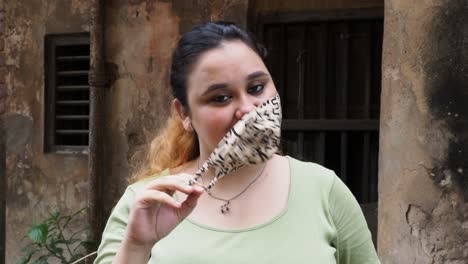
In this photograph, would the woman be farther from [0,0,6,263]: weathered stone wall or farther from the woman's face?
[0,0,6,263]: weathered stone wall

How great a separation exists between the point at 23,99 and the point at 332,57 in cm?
299

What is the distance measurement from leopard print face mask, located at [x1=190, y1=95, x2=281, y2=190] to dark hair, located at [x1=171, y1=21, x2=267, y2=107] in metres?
0.21

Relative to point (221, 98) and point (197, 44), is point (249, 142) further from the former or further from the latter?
point (197, 44)

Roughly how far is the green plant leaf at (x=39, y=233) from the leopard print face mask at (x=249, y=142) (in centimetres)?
448

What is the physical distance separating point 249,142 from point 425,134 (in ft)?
6.62

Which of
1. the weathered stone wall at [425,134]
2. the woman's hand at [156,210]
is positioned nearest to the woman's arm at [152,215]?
the woman's hand at [156,210]

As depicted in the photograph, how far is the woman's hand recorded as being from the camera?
56.1 inches

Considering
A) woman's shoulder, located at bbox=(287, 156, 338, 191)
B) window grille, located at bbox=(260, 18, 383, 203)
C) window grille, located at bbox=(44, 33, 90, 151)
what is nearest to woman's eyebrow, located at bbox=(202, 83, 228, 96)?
woman's shoulder, located at bbox=(287, 156, 338, 191)

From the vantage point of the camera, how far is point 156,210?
1464mm

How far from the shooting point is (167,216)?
1.47 m

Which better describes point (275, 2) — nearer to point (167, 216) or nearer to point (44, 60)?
point (44, 60)

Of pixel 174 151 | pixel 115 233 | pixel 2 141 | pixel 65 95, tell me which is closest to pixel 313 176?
pixel 174 151

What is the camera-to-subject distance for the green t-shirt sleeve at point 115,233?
1.66 meters

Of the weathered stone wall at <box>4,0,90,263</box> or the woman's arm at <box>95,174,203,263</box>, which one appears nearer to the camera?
the woman's arm at <box>95,174,203,263</box>
